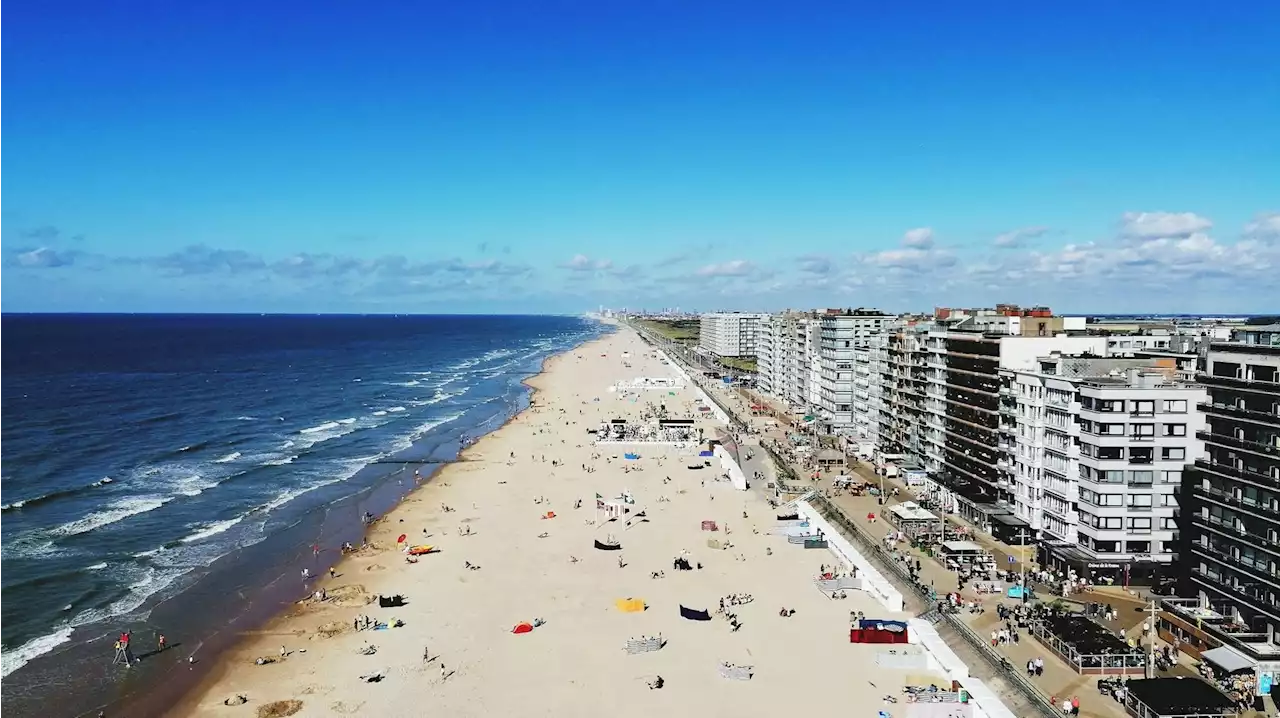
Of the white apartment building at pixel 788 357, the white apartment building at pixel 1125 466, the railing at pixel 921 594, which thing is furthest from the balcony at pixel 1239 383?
the white apartment building at pixel 788 357

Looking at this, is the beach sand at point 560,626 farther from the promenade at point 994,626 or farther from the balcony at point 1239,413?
the balcony at point 1239,413

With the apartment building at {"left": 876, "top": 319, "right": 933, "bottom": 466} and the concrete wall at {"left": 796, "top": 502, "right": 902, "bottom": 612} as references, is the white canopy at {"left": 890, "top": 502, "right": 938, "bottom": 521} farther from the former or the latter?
the apartment building at {"left": 876, "top": 319, "right": 933, "bottom": 466}

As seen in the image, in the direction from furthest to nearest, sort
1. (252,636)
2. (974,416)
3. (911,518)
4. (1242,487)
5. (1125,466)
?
(974,416) < (911,518) < (1125,466) < (252,636) < (1242,487)

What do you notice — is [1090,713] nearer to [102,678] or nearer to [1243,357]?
[1243,357]

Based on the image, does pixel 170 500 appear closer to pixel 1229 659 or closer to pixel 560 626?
pixel 560 626

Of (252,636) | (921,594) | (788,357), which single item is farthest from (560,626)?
(788,357)

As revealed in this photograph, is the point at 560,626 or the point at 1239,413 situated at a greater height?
the point at 1239,413
